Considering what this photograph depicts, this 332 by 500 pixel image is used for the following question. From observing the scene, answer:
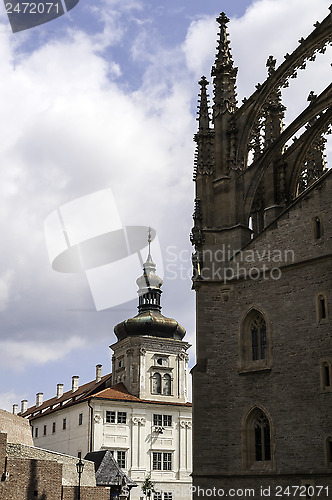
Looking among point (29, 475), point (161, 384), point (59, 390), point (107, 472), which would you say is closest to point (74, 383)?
point (59, 390)

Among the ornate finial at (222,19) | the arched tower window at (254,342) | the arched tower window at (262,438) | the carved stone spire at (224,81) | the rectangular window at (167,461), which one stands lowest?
the arched tower window at (262,438)

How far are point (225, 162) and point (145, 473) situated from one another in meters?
41.2

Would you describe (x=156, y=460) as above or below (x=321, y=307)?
below

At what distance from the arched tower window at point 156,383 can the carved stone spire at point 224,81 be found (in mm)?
42051

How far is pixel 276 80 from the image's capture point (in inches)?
1192

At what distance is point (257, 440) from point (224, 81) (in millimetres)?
16620

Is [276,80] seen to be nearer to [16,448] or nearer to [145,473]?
[16,448]

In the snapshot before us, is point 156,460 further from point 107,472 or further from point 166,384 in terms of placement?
point 107,472

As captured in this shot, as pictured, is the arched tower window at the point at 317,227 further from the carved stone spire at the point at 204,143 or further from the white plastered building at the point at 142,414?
the white plastered building at the point at 142,414

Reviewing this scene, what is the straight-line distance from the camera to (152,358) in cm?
6919

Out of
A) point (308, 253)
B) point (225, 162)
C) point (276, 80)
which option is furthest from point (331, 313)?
point (276, 80)

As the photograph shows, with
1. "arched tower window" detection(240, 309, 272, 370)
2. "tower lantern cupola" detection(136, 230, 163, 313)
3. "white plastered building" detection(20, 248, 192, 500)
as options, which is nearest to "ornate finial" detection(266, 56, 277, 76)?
"arched tower window" detection(240, 309, 272, 370)

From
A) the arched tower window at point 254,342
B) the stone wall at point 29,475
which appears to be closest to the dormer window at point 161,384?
the stone wall at point 29,475

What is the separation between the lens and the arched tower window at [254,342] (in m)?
26.4
